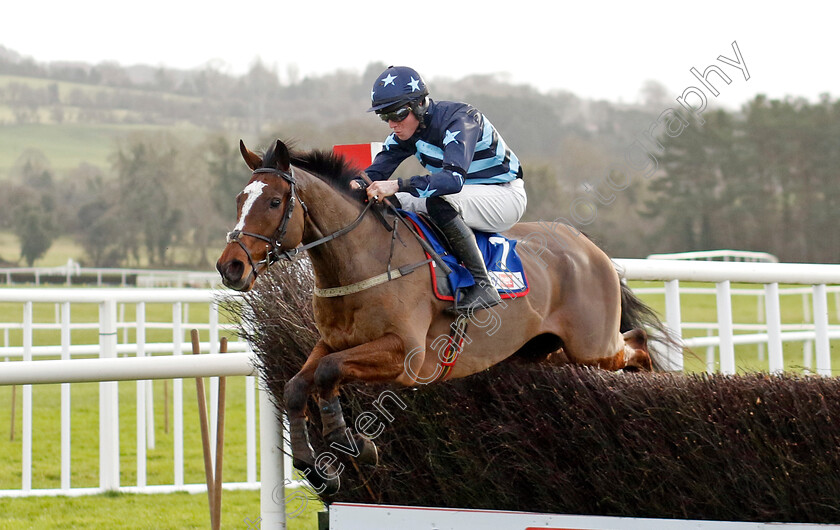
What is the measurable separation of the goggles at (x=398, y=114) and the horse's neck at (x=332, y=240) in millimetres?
328

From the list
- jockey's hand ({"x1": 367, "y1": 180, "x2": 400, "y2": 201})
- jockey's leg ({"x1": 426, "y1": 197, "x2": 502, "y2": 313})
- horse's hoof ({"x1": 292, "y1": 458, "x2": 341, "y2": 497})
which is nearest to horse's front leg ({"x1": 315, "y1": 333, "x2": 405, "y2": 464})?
horse's hoof ({"x1": 292, "y1": 458, "x2": 341, "y2": 497})

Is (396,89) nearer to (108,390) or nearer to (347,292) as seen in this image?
(347,292)

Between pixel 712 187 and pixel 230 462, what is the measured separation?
2736 cm

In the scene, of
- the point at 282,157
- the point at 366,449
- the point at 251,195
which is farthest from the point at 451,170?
the point at 366,449

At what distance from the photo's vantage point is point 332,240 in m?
2.94

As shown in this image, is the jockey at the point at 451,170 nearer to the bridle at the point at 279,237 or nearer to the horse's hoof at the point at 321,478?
the bridle at the point at 279,237

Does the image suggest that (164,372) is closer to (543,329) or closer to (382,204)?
(382,204)

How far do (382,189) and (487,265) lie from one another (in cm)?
51

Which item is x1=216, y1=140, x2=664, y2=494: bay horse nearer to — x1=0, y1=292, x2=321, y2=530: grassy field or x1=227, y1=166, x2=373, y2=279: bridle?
x1=227, y1=166, x2=373, y2=279: bridle

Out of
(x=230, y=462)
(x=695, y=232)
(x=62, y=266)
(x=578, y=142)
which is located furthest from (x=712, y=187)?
(x=230, y=462)

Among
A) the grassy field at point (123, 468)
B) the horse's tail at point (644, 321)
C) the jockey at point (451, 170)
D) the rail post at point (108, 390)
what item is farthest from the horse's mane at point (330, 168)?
the rail post at point (108, 390)

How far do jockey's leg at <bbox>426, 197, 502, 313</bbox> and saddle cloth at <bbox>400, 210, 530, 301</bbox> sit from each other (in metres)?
0.03

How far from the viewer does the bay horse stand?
2.72 meters

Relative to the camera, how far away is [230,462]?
730 cm
